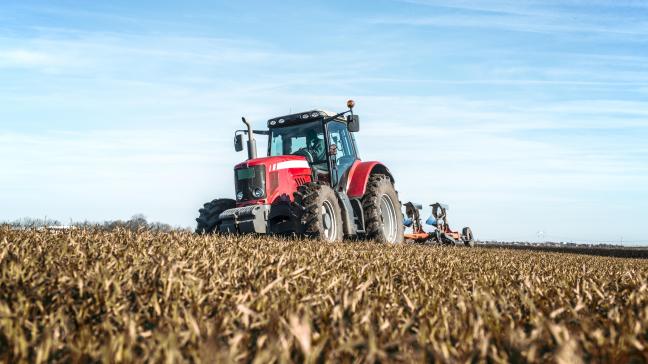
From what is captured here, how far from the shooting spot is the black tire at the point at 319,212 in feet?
28.7

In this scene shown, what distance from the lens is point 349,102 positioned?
10180 millimetres

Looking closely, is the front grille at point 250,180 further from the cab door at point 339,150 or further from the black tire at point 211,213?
the cab door at point 339,150

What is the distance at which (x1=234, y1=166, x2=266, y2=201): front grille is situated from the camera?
9.49 m

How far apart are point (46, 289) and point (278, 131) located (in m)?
7.87

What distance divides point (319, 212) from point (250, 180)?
4.83 feet

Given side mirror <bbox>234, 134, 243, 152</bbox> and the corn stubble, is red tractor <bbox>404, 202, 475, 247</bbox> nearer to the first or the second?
side mirror <bbox>234, 134, 243, 152</bbox>

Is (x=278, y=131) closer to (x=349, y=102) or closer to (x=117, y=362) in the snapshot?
(x=349, y=102)

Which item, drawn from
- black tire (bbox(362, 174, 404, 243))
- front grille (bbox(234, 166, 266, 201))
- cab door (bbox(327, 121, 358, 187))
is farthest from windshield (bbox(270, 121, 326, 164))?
black tire (bbox(362, 174, 404, 243))

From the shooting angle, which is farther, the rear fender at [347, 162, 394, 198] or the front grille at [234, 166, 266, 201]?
the rear fender at [347, 162, 394, 198]

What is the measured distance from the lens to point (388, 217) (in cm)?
1192

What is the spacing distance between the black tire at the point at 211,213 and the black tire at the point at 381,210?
2445mm


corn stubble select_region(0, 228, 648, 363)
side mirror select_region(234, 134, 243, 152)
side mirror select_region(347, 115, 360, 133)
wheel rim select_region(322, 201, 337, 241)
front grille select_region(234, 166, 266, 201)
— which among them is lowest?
corn stubble select_region(0, 228, 648, 363)

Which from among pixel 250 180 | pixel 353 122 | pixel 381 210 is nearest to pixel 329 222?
pixel 250 180

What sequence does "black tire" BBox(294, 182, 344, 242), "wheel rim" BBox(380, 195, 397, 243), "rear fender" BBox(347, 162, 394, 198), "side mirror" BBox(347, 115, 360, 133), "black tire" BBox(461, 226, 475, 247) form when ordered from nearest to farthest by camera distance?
"black tire" BBox(294, 182, 344, 242)
"side mirror" BBox(347, 115, 360, 133)
"rear fender" BBox(347, 162, 394, 198)
"wheel rim" BBox(380, 195, 397, 243)
"black tire" BBox(461, 226, 475, 247)
